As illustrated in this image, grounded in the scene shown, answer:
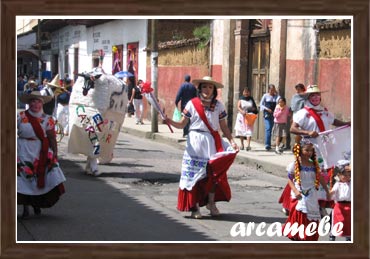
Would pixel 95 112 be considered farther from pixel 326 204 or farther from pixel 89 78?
pixel 326 204

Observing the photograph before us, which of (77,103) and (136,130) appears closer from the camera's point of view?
(77,103)

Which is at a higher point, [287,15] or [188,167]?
[287,15]

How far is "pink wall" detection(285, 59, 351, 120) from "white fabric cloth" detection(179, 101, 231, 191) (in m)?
1.79

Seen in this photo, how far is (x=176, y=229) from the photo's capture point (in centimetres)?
832

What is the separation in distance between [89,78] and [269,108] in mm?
4345

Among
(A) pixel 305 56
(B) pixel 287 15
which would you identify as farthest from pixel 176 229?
(A) pixel 305 56

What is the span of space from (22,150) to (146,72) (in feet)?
37.6

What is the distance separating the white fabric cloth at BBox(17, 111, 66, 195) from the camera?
824 centimetres

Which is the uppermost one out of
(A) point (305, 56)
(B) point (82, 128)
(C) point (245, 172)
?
(A) point (305, 56)

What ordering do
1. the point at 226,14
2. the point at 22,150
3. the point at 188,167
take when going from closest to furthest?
the point at 226,14
the point at 22,150
the point at 188,167

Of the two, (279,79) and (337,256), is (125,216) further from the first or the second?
(279,79)

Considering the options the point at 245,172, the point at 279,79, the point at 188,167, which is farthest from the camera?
the point at 279,79

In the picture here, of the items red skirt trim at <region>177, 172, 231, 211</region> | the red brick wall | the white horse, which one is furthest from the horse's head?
the red brick wall

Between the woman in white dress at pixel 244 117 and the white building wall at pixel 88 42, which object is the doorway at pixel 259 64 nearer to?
the woman in white dress at pixel 244 117
